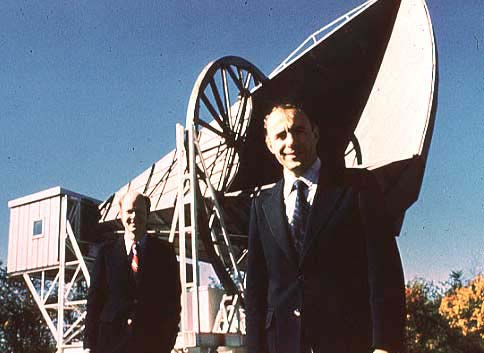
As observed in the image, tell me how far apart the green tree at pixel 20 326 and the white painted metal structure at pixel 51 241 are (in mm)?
15698

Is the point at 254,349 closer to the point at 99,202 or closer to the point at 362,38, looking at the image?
the point at 362,38

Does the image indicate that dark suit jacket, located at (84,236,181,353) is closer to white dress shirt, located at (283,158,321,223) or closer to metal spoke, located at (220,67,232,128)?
white dress shirt, located at (283,158,321,223)

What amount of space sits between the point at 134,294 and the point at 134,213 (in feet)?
2.13

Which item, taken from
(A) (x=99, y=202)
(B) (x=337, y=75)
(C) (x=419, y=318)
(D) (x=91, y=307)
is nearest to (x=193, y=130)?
(B) (x=337, y=75)

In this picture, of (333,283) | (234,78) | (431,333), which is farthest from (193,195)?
(431,333)

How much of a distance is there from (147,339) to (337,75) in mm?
12071

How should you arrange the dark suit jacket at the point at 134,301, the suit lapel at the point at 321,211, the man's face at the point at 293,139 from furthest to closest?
the dark suit jacket at the point at 134,301, the man's face at the point at 293,139, the suit lapel at the point at 321,211

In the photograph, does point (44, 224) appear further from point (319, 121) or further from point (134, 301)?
point (134, 301)

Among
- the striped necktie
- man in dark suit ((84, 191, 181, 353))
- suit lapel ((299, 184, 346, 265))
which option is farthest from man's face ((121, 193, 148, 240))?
suit lapel ((299, 184, 346, 265))

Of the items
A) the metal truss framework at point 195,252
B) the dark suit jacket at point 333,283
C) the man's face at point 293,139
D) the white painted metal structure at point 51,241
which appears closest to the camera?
the dark suit jacket at point 333,283

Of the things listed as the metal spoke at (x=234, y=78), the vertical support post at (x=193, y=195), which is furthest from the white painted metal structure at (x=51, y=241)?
the metal spoke at (x=234, y=78)

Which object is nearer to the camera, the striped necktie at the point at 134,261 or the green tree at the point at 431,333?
the striped necktie at the point at 134,261

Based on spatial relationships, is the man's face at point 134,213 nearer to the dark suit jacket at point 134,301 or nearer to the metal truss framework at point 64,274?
the dark suit jacket at point 134,301

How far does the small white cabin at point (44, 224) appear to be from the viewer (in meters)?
19.3
